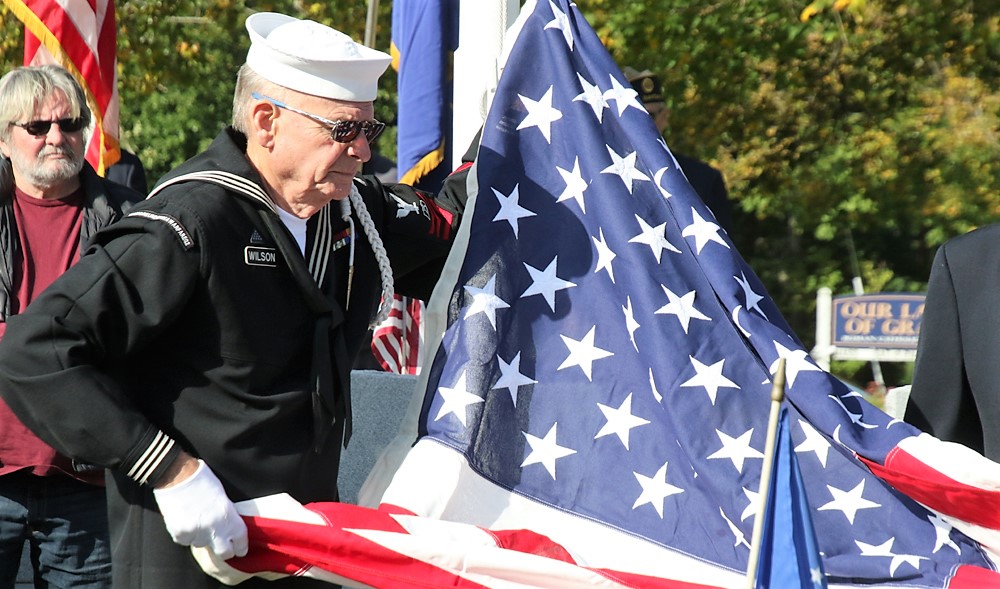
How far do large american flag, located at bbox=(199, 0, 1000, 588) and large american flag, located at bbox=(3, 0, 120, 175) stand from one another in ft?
7.87

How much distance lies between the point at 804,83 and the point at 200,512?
1098 centimetres

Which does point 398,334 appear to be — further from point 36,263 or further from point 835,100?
point 835,100

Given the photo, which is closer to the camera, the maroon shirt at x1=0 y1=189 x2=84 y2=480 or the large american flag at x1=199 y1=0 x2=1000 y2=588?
the large american flag at x1=199 y1=0 x2=1000 y2=588

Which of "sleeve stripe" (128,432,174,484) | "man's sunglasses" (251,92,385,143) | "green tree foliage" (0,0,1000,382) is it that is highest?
"man's sunglasses" (251,92,385,143)

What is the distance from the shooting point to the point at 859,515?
3.40 meters

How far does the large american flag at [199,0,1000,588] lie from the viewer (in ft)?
10.7

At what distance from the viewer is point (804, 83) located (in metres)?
13.0

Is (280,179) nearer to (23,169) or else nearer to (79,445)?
(79,445)

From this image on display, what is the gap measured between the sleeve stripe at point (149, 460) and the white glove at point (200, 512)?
43mm

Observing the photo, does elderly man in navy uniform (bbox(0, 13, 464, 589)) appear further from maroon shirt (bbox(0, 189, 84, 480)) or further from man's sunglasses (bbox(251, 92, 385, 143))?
maroon shirt (bbox(0, 189, 84, 480))

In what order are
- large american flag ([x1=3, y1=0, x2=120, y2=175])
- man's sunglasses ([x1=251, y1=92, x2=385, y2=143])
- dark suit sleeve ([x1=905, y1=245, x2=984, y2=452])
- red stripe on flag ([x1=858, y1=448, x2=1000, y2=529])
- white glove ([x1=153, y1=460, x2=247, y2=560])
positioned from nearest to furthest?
white glove ([x1=153, y1=460, x2=247, y2=560])
man's sunglasses ([x1=251, y1=92, x2=385, y2=143])
red stripe on flag ([x1=858, y1=448, x2=1000, y2=529])
dark suit sleeve ([x1=905, y1=245, x2=984, y2=452])
large american flag ([x1=3, y1=0, x2=120, y2=175])

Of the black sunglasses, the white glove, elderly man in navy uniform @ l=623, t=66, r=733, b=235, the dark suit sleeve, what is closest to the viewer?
the white glove

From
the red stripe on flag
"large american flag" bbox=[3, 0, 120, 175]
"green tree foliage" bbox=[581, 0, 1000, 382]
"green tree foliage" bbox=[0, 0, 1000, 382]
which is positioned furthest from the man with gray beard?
"green tree foliage" bbox=[581, 0, 1000, 382]

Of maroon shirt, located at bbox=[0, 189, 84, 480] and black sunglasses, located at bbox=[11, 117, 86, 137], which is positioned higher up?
black sunglasses, located at bbox=[11, 117, 86, 137]
